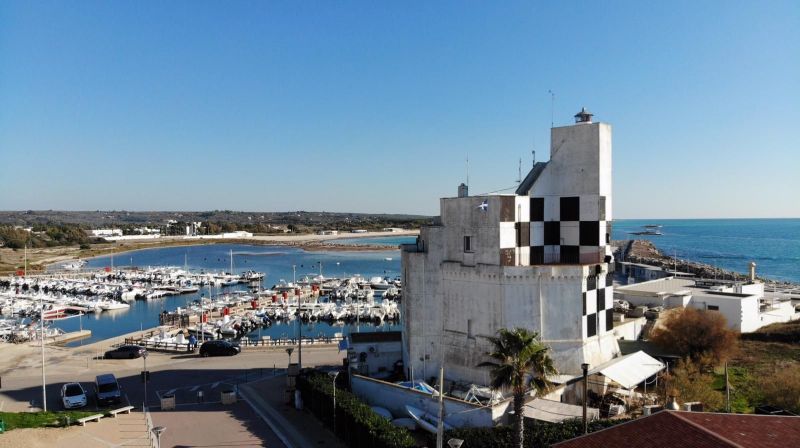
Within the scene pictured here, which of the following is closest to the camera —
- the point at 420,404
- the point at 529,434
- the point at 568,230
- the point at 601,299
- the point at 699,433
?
the point at 699,433

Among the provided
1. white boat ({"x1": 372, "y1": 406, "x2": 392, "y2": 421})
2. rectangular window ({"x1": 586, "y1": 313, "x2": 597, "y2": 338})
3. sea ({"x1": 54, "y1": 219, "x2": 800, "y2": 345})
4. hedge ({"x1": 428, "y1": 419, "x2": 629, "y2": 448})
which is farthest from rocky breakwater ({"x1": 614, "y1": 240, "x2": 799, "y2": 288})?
hedge ({"x1": 428, "y1": 419, "x2": 629, "y2": 448})

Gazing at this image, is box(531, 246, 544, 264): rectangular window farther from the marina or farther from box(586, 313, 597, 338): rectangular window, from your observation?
the marina

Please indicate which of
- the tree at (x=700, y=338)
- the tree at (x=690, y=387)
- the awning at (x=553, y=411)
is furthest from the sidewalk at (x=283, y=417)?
the tree at (x=700, y=338)

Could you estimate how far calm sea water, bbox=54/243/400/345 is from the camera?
66125 mm

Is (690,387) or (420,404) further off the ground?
(690,387)

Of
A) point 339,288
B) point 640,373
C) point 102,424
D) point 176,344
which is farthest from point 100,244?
point 640,373

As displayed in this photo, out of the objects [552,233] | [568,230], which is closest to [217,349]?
[552,233]

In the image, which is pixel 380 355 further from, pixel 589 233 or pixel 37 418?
pixel 37 418

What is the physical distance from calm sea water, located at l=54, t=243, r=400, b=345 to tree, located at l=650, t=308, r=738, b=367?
129 feet

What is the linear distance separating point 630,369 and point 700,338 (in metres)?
7.62

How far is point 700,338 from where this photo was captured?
1183 inches

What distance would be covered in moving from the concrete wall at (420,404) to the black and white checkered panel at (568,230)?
348 inches

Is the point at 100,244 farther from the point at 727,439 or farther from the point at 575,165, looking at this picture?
the point at 727,439

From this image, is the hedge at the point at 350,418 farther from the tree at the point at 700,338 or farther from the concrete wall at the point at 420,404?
the tree at the point at 700,338
